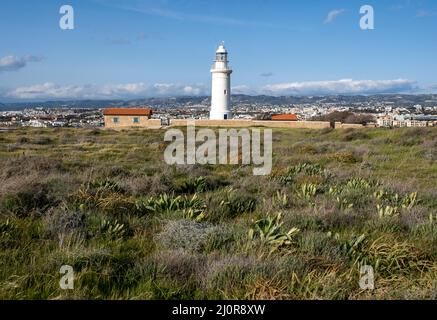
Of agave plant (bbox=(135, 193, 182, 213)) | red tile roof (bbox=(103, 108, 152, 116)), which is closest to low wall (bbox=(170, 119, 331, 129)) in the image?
red tile roof (bbox=(103, 108, 152, 116))

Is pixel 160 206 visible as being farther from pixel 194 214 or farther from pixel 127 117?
pixel 127 117

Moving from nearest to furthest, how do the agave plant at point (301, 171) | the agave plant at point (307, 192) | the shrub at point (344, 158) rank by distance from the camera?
the agave plant at point (307, 192), the agave plant at point (301, 171), the shrub at point (344, 158)

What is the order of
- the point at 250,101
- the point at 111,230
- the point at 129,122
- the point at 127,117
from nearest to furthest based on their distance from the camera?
1. the point at 111,230
2. the point at 129,122
3. the point at 127,117
4. the point at 250,101

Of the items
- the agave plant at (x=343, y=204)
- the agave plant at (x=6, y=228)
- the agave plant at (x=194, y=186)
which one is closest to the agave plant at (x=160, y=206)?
the agave plant at (x=6, y=228)

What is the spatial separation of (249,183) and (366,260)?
5.25 metres

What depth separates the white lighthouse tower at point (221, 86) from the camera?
4684 cm

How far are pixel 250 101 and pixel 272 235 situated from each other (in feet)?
468

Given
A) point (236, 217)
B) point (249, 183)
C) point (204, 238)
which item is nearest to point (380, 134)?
point (249, 183)

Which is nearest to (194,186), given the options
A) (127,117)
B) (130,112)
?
(127,117)

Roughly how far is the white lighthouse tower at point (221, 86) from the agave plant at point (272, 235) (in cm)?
4224

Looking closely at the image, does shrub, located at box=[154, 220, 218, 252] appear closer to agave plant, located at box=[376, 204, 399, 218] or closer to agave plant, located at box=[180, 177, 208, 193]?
agave plant, located at box=[376, 204, 399, 218]

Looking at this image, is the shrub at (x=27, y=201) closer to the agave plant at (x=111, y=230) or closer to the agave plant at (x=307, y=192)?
the agave plant at (x=111, y=230)

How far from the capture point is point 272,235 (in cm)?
503

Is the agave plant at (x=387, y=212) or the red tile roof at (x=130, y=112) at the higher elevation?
the red tile roof at (x=130, y=112)
